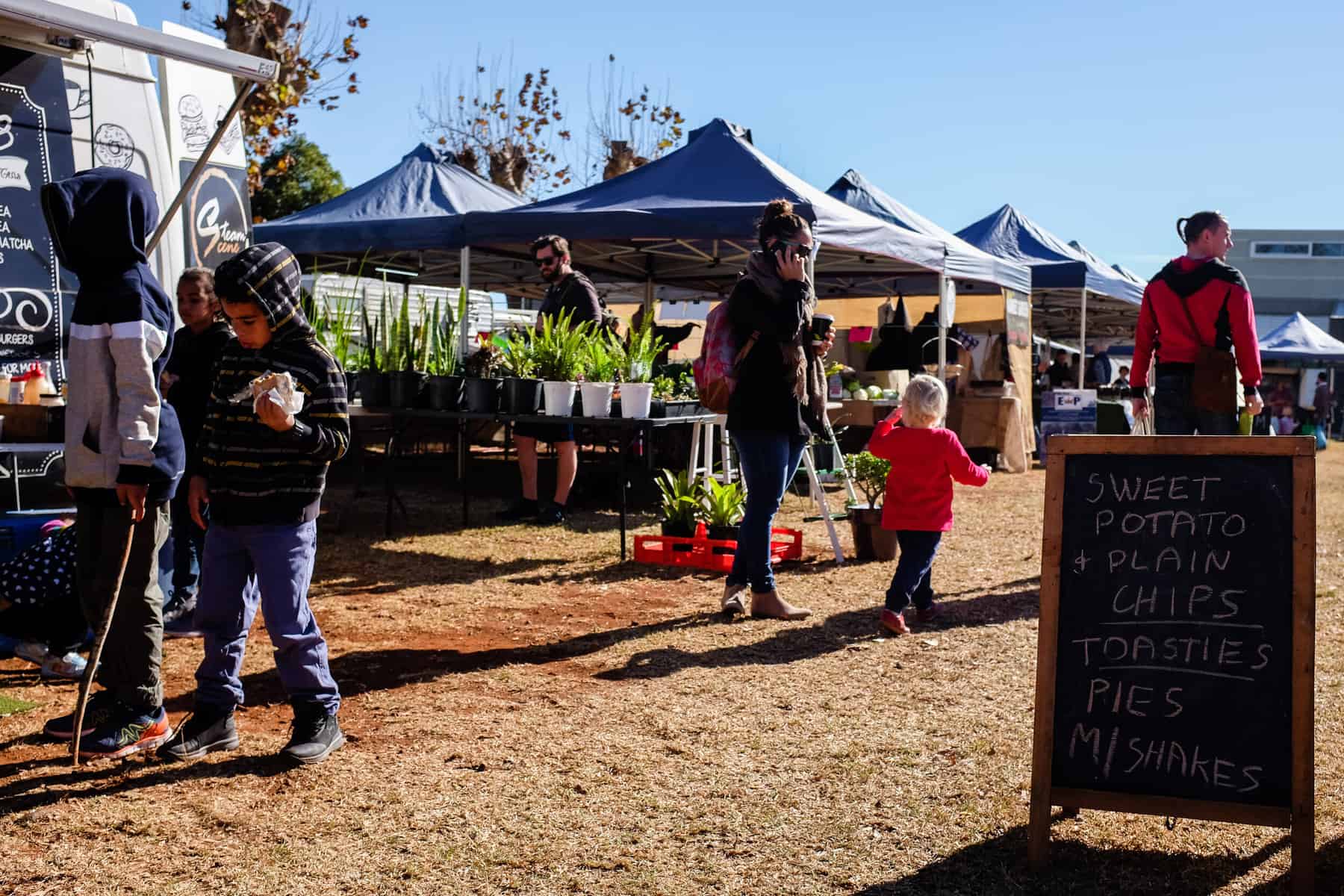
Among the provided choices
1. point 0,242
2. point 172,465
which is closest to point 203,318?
point 172,465

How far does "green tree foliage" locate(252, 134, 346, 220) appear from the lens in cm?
2553

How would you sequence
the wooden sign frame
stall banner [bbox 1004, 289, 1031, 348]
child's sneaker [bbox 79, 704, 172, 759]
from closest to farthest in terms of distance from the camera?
the wooden sign frame → child's sneaker [bbox 79, 704, 172, 759] → stall banner [bbox 1004, 289, 1031, 348]

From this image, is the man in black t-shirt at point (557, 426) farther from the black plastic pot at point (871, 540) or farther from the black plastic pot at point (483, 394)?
the black plastic pot at point (871, 540)

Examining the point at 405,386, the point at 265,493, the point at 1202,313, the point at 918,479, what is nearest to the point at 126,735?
the point at 265,493

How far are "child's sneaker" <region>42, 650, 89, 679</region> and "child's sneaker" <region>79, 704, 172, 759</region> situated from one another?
0.98 m

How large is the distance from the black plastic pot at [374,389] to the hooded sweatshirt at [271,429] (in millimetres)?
4230

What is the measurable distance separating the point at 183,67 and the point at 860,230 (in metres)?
5.58

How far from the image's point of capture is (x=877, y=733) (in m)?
4.00

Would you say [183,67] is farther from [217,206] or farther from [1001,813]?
[1001,813]

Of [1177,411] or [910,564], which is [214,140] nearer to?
[910,564]

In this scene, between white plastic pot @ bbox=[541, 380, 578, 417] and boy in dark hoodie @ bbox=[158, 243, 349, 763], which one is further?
white plastic pot @ bbox=[541, 380, 578, 417]

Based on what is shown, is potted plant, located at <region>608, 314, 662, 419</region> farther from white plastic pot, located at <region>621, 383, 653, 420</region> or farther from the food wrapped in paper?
the food wrapped in paper

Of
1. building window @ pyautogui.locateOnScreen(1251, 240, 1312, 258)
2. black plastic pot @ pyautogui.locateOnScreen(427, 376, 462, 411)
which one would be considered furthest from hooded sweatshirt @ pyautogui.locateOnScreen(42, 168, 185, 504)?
building window @ pyautogui.locateOnScreen(1251, 240, 1312, 258)

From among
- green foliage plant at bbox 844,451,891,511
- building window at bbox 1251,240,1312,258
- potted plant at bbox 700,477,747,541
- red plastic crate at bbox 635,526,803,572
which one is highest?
building window at bbox 1251,240,1312,258
